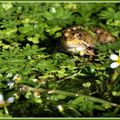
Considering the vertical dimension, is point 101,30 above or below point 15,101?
above

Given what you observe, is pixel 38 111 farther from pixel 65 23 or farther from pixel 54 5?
pixel 54 5

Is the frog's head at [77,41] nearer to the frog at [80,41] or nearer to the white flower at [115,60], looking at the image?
the frog at [80,41]

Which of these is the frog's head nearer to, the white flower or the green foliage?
the green foliage

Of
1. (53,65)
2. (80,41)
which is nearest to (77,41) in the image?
(80,41)

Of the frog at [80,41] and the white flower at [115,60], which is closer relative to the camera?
the white flower at [115,60]

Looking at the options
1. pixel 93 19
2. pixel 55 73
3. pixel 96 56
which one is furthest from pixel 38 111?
pixel 93 19

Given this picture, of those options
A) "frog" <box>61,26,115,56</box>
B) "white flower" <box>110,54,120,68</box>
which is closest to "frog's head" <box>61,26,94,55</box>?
"frog" <box>61,26,115,56</box>

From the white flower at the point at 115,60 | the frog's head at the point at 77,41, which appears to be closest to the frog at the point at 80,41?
the frog's head at the point at 77,41

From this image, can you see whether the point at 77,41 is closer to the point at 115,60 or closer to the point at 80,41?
the point at 80,41

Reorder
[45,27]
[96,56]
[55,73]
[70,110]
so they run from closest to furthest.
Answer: [70,110] → [55,73] → [96,56] → [45,27]
